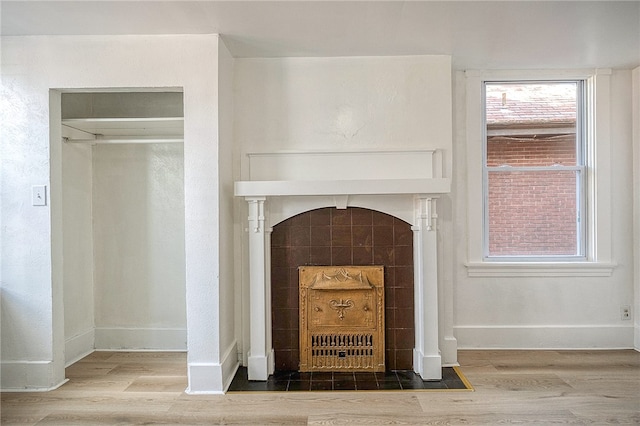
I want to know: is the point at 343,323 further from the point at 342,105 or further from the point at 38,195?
the point at 38,195

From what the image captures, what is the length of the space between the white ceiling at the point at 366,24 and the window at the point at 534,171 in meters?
0.52

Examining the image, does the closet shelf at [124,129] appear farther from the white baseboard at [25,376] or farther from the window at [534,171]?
the window at [534,171]

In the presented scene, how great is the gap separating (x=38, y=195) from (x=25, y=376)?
1165 millimetres

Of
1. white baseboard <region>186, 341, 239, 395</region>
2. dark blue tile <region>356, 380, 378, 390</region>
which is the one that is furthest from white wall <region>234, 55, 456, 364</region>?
dark blue tile <region>356, 380, 378, 390</region>

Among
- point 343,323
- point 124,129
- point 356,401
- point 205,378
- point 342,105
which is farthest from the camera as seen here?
point 124,129

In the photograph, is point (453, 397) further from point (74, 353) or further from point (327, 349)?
point (74, 353)

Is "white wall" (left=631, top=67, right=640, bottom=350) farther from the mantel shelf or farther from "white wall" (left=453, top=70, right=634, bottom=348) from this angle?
the mantel shelf

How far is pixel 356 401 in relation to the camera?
270 cm

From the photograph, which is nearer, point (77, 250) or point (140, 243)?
point (77, 250)

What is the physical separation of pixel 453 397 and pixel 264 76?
8.23 ft

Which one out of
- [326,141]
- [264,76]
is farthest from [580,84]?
[264,76]

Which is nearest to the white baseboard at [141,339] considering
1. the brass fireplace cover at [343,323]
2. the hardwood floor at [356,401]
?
the hardwood floor at [356,401]

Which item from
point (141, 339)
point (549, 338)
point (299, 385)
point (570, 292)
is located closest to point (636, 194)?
point (570, 292)

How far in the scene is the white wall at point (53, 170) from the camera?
2.86 metres
